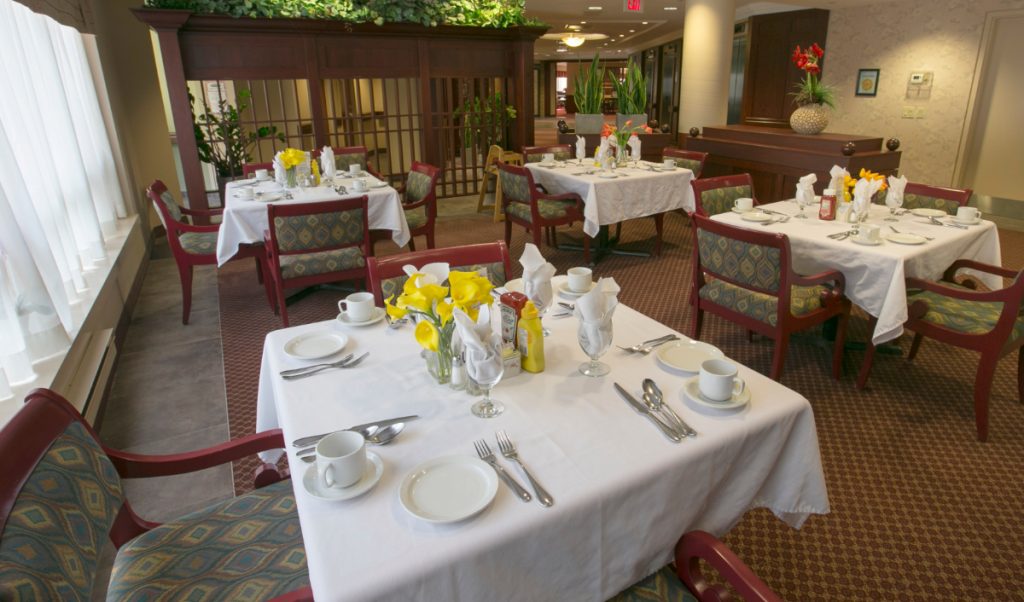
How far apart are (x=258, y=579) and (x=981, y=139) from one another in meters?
8.10

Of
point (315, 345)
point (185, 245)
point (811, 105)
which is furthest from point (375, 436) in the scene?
point (811, 105)

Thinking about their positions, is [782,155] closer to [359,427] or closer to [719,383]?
[719,383]

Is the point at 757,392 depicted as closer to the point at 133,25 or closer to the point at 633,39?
the point at 133,25

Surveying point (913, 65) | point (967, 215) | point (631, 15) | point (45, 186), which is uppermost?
point (631, 15)

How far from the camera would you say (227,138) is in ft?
18.9

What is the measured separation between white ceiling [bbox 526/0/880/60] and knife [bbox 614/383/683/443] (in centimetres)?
735

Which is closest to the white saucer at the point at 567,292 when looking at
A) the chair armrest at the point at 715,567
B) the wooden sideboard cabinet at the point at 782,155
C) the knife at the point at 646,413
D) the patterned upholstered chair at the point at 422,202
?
the knife at the point at 646,413

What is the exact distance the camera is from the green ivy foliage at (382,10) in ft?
16.8

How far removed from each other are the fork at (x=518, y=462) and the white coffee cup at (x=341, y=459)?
0.27 metres

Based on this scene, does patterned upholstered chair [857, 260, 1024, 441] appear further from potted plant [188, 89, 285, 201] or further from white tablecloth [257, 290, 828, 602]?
potted plant [188, 89, 285, 201]

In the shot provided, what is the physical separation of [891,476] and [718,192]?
1.98m

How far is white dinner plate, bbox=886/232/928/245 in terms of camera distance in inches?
104

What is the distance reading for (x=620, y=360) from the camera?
154cm

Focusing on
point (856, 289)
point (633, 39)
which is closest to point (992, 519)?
point (856, 289)
